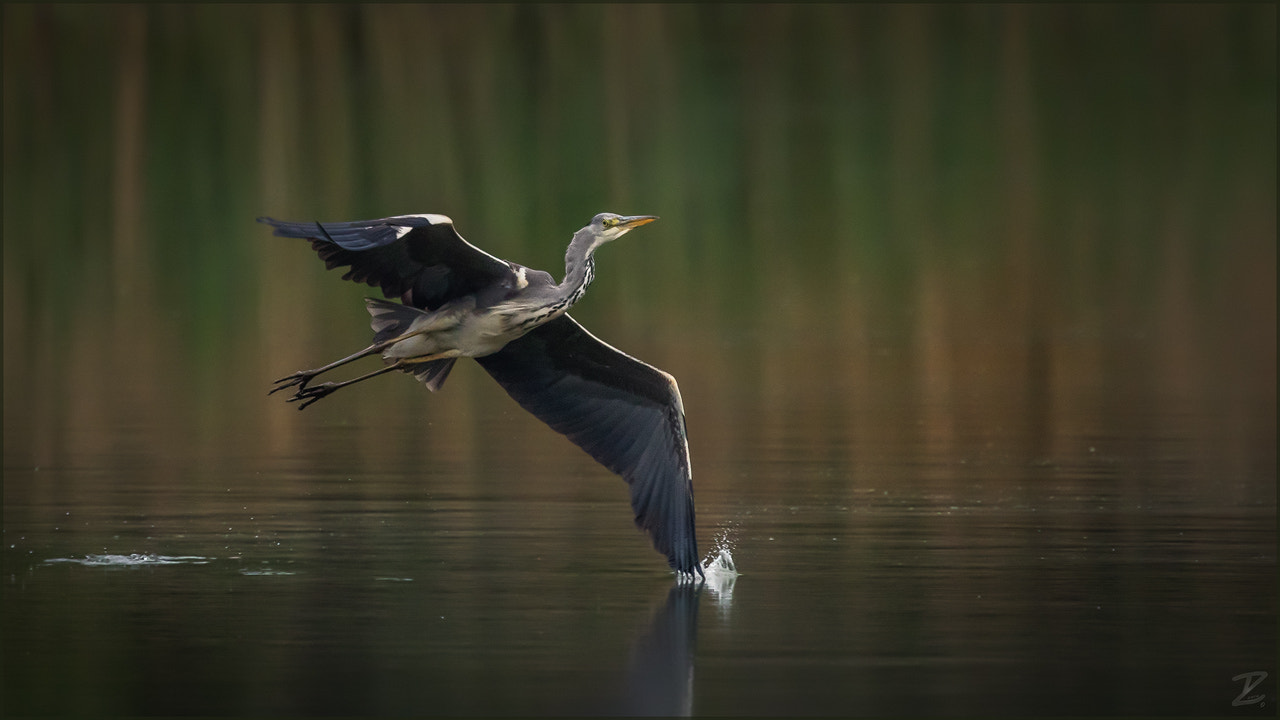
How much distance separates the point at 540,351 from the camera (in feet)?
37.4

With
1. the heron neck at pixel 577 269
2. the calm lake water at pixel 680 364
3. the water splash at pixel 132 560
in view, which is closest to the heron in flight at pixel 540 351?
the heron neck at pixel 577 269

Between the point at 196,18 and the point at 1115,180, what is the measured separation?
795 inches

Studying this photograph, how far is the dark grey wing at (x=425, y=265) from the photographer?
1048cm

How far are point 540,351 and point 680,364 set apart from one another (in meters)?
9.72

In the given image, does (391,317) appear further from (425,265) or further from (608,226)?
(608,226)

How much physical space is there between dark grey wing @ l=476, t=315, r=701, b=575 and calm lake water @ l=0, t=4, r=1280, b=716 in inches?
14.8

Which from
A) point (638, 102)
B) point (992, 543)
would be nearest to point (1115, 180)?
point (638, 102)

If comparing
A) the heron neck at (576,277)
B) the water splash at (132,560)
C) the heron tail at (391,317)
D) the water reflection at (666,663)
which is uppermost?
the heron neck at (576,277)

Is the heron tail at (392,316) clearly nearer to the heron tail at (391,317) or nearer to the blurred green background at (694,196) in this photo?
the heron tail at (391,317)

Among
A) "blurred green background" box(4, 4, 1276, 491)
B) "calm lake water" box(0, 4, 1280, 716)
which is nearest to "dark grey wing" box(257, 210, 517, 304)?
"calm lake water" box(0, 4, 1280, 716)

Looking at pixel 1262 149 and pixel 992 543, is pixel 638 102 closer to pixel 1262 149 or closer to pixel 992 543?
pixel 1262 149

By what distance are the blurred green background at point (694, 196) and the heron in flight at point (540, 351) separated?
2.69m

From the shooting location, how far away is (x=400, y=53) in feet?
147

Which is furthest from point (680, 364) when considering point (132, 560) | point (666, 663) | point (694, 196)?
point (694, 196)
